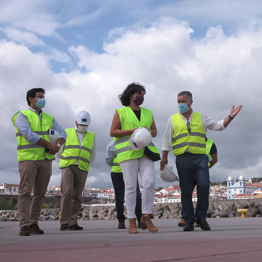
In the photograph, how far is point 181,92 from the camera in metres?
6.54

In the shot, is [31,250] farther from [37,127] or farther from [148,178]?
A: [37,127]

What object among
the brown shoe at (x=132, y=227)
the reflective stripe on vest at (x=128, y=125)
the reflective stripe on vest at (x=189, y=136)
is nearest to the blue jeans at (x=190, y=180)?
the reflective stripe on vest at (x=189, y=136)

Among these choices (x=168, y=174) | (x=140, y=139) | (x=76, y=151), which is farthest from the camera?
(x=76, y=151)

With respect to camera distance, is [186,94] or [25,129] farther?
[186,94]

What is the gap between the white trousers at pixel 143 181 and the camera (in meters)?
5.62

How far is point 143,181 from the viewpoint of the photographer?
564 cm

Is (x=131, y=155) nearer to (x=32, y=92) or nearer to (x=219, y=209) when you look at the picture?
(x=32, y=92)

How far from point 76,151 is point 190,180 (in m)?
2.06

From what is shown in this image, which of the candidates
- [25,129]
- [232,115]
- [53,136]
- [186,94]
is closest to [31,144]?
[25,129]

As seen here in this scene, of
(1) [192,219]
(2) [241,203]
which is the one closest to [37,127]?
(1) [192,219]

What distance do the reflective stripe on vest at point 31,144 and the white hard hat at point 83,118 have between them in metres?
1.01

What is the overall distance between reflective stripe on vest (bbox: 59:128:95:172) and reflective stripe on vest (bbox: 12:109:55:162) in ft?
2.82

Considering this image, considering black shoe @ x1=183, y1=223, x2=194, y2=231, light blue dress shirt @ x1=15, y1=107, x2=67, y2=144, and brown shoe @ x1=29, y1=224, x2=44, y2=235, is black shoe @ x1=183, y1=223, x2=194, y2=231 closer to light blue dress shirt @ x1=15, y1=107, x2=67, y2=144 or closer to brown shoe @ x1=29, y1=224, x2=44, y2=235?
brown shoe @ x1=29, y1=224, x2=44, y2=235

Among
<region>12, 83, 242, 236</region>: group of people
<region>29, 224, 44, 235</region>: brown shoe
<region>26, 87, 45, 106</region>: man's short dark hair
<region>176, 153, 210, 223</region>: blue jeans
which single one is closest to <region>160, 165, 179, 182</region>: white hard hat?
<region>12, 83, 242, 236</region>: group of people
